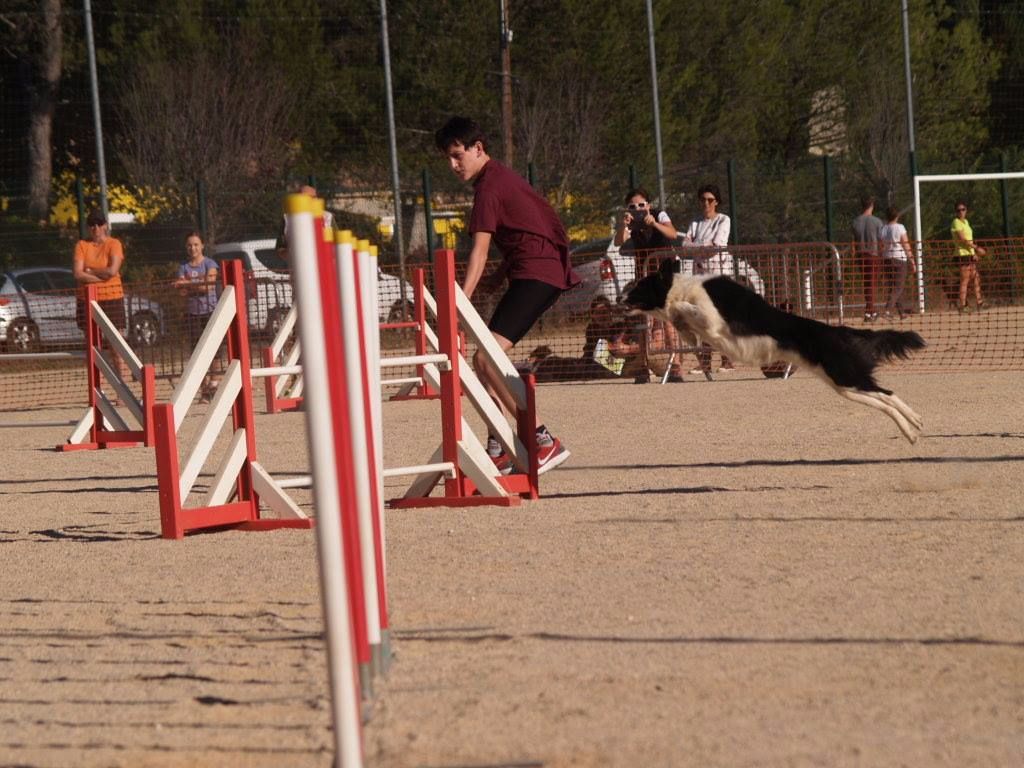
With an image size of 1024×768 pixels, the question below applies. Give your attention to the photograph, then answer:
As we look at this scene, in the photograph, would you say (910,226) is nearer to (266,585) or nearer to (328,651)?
(266,585)

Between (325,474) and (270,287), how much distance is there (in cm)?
1529

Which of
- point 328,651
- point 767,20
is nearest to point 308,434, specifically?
point 328,651

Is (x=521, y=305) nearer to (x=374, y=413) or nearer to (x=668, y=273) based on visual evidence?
(x=668, y=273)

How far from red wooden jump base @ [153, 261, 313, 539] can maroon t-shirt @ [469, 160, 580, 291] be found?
1.28 metres

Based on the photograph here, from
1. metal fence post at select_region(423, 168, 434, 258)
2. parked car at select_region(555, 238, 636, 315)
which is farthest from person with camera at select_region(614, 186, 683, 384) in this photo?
metal fence post at select_region(423, 168, 434, 258)

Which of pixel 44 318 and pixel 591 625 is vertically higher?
pixel 44 318

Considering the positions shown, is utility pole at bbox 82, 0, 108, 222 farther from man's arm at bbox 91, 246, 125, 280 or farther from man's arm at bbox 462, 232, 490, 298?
Answer: man's arm at bbox 462, 232, 490, 298

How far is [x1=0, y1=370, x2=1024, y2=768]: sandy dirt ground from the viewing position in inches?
144

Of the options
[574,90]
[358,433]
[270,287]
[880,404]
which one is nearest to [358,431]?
[358,433]

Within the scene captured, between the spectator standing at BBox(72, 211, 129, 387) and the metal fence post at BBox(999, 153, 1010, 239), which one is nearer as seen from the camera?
the spectator standing at BBox(72, 211, 129, 387)

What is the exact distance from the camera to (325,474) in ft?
9.78

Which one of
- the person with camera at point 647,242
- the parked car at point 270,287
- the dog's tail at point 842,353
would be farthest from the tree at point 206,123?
the dog's tail at point 842,353

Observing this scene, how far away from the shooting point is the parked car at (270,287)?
54.5ft

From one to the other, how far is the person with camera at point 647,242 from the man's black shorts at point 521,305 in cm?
605
